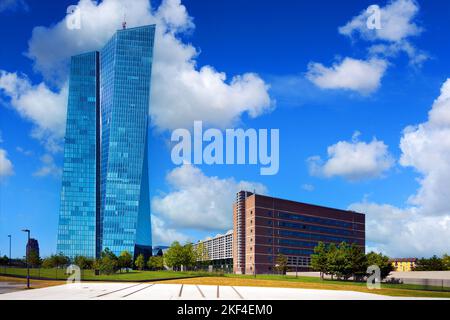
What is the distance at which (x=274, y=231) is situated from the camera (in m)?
148

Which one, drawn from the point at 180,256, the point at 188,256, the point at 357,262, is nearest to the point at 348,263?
the point at 357,262

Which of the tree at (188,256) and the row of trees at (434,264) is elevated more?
the tree at (188,256)

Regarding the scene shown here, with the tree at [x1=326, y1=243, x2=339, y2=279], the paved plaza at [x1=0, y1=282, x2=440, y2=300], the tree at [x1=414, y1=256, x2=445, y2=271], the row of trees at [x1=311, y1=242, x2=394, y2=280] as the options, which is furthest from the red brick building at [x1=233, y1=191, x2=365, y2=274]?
the paved plaza at [x1=0, y1=282, x2=440, y2=300]

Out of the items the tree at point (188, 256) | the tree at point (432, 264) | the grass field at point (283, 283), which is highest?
the grass field at point (283, 283)

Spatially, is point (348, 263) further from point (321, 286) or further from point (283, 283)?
point (321, 286)

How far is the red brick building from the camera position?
143 meters

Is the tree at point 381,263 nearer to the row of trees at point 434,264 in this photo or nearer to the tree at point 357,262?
the tree at point 357,262

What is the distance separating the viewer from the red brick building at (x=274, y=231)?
143 meters

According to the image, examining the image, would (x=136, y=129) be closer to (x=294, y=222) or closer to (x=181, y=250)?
(x=294, y=222)

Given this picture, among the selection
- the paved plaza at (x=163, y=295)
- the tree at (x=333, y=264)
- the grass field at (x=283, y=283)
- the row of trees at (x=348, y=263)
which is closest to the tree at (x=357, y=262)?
the row of trees at (x=348, y=263)

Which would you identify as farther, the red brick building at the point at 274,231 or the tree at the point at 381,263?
the red brick building at the point at 274,231

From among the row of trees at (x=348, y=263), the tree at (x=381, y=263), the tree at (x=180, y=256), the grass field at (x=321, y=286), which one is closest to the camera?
the grass field at (x=321, y=286)

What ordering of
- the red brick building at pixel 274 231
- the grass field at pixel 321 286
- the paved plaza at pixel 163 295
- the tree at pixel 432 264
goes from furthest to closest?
the red brick building at pixel 274 231
the tree at pixel 432 264
the grass field at pixel 321 286
the paved plaza at pixel 163 295
